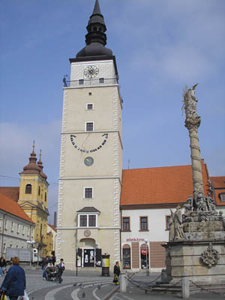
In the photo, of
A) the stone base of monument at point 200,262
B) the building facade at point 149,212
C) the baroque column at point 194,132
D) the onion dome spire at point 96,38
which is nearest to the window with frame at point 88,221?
the building facade at point 149,212

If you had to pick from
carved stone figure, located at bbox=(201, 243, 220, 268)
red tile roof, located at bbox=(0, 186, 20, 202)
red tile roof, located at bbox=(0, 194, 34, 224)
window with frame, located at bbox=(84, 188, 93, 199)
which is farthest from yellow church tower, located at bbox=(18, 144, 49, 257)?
carved stone figure, located at bbox=(201, 243, 220, 268)

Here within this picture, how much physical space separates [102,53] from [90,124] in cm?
917

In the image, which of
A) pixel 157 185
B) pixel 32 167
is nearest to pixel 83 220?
pixel 157 185

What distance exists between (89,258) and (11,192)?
104 feet

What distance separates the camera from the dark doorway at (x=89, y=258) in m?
32.3

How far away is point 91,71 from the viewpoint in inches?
1548

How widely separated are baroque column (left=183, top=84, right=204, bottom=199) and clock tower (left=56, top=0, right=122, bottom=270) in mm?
16499

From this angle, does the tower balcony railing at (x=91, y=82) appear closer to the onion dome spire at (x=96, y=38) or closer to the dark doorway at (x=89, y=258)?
the onion dome spire at (x=96, y=38)

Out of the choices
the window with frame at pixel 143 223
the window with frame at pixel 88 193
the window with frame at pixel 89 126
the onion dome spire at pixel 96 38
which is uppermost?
the onion dome spire at pixel 96 38

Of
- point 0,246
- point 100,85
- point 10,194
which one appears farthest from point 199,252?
point 10,194

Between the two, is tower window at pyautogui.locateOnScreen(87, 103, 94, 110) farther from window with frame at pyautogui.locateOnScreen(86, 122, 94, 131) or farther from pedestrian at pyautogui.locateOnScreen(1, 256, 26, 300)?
pedestrian at pyautogui.locateOnScreen(1, 256, 26, 300)

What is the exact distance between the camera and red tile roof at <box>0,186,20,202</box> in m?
59.1

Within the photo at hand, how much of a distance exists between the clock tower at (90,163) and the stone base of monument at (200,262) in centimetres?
1866

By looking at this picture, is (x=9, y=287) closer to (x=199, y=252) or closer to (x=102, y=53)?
(x=199, y=252)
